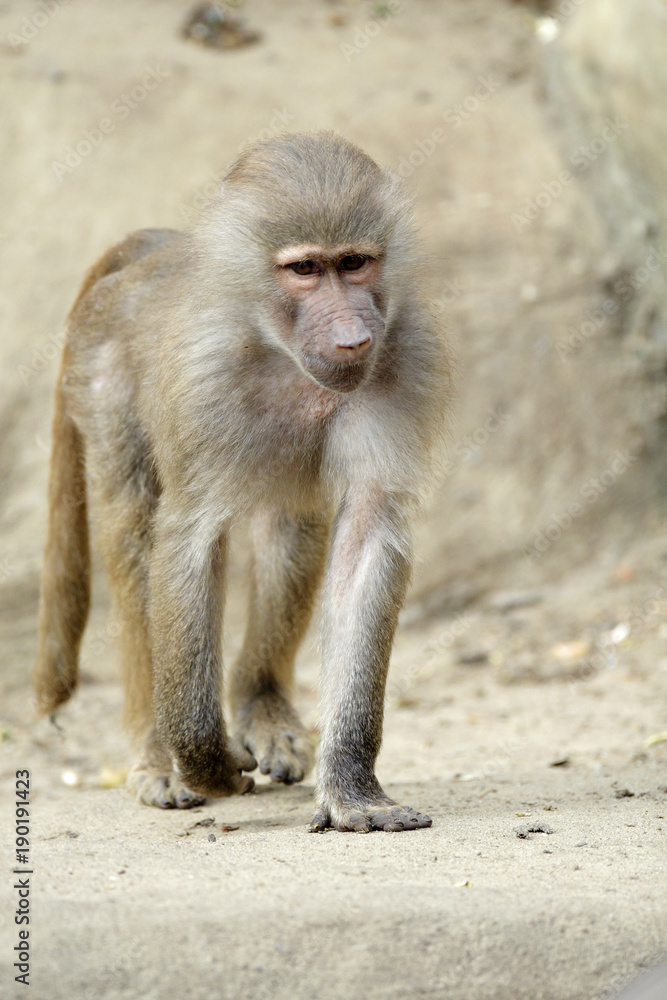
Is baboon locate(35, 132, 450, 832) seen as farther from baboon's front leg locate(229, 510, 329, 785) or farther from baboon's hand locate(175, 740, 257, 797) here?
baboon's front leg locate(229, 510, 329, 785)

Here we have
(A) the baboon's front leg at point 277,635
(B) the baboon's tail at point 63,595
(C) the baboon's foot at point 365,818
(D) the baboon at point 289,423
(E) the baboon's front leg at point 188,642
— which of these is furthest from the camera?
(B) the baboon's tail at point 63,595

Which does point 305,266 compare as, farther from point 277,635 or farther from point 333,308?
point 277,635

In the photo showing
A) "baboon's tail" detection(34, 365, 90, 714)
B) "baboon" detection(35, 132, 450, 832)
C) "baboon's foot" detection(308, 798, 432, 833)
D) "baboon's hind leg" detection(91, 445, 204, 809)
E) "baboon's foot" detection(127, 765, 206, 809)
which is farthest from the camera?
"baboon's tail" detection(34, 365, 90, 714)

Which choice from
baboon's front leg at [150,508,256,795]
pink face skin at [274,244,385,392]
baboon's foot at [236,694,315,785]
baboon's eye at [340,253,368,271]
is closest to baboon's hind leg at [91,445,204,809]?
baboon's foot at [236,694,315,785]

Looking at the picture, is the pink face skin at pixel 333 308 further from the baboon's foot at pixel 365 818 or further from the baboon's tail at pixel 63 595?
the baboon's tail at pixel 63 595

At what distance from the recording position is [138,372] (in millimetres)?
4621

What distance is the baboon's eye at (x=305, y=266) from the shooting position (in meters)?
3.89

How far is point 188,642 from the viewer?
4.13 m

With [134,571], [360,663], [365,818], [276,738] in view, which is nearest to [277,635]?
[276,738]

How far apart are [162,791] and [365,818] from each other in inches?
43.1

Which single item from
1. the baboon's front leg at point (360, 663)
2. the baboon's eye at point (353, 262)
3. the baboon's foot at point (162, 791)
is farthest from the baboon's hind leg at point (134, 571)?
the baboon's eye at point (353, 262)

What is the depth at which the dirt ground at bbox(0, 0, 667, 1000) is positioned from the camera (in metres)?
3.98

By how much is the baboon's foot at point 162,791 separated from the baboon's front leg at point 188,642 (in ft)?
0.73

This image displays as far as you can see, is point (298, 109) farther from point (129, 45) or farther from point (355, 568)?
point (355, 568)
